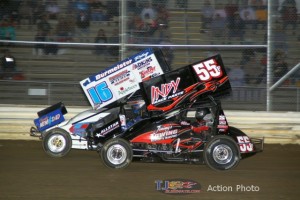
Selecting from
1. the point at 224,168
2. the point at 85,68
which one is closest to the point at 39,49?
the point at 85,68

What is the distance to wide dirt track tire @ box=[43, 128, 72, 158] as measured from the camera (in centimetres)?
961

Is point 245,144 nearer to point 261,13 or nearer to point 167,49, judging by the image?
point 167,49

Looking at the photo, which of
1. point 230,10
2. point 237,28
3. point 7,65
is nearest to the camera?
point 230,10

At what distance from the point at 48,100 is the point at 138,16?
2477mm

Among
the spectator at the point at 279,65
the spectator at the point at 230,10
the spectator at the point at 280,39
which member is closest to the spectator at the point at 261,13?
the spectator at the point at 280,39

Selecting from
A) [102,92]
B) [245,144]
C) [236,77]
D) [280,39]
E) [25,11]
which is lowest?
[245,144]

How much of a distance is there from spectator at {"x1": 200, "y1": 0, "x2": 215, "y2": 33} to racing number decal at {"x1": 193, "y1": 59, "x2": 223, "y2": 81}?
8.30 feet

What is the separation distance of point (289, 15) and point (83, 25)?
13.4ft

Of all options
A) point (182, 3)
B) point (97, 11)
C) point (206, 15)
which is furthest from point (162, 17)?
point (97, 11)

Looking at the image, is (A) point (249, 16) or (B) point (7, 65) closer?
(A) point (249, 16)

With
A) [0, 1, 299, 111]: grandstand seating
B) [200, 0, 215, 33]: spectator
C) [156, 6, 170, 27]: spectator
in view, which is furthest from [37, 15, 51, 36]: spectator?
[200, 0, 215, 33]: spectator

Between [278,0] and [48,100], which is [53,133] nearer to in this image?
[48,100]

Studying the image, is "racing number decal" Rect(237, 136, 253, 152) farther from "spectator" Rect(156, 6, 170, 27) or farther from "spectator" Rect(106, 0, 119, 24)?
"spectator" Rect(106, 0, 119, 24)

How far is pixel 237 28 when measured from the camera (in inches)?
454
